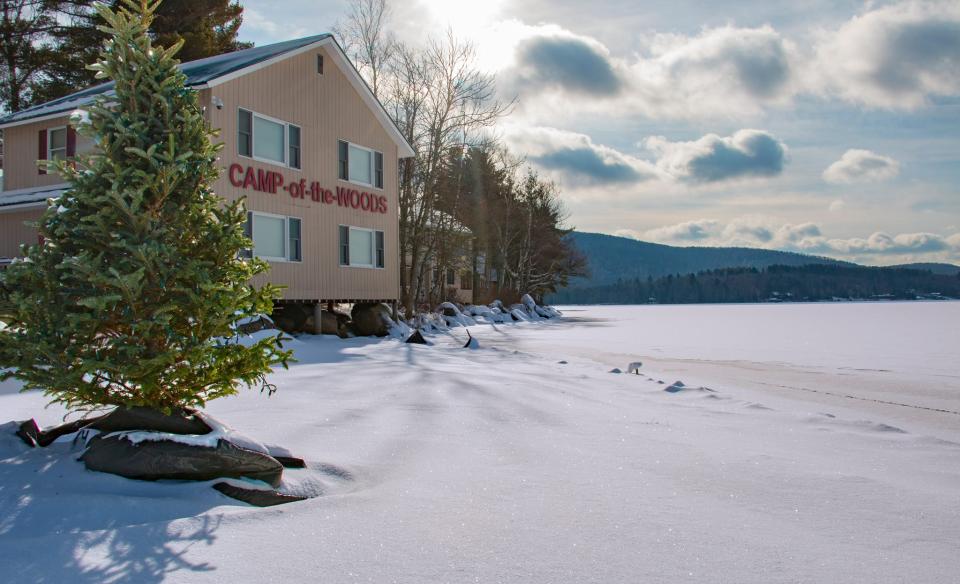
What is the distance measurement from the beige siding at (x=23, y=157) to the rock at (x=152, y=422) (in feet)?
66.9

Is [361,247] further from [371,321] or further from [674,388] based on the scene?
[674,388]

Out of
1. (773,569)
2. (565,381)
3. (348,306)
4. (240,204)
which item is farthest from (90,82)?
(773,569)

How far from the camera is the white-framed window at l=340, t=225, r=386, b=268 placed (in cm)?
2381

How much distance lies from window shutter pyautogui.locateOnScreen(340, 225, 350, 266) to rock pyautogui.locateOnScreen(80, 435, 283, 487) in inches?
745

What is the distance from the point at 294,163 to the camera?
71.3 ft

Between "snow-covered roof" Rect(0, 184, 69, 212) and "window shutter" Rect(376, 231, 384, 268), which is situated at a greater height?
"snow-covered roof" Rect(0, 184, 69, 212)

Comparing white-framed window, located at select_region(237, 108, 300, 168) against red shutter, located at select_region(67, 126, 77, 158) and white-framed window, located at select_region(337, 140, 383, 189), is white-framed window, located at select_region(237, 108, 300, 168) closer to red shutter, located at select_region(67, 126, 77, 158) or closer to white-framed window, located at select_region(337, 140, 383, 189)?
white-framed window, located at select_region(337, 140, 383, 189)

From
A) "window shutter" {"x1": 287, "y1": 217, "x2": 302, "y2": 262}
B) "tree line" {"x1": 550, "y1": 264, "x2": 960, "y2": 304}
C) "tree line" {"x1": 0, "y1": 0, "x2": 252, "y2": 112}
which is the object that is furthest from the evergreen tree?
"tree line" {"x1": 550, "y1": 264, "x2": 960, "y2": 304}

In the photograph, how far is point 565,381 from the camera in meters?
12.0

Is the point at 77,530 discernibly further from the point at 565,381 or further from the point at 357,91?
the point at 357,91

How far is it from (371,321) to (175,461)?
18.8 metres

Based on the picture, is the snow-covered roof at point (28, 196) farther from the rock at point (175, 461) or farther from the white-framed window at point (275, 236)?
the rock at point (175, 461)

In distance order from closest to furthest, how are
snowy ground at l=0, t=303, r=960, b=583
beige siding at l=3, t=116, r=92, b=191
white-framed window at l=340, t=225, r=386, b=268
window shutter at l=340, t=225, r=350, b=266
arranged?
snowy ground at l=0, t=303, r=960, b=583, beige siding at l=3, t=116, r=92, b=191, window shutter at l=340, t=225, r=350, b=266, white-framed window at l=340, t=225, r=386, b=268

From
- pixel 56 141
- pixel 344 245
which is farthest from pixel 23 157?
pixel 344 245
